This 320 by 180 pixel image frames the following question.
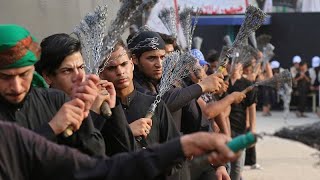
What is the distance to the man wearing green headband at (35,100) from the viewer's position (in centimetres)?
305

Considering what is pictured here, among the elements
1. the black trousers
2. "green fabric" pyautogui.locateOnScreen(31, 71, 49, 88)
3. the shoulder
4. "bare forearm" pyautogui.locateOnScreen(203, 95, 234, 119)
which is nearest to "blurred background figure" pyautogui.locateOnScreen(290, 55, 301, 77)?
the black trousers

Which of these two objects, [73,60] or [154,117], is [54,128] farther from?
[154,117]

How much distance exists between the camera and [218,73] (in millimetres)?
5852

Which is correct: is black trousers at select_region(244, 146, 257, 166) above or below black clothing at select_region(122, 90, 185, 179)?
below

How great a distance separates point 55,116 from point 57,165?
434mm

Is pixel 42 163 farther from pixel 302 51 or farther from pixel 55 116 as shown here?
pixel 302 51

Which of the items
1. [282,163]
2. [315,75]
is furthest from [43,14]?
[315,75]

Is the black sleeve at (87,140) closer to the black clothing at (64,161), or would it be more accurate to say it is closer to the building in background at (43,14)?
the black clothing at (64,161)

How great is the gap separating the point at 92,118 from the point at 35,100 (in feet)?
1.21

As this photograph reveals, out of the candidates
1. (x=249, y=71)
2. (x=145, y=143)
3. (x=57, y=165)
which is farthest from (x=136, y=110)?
(x=249, y=71)

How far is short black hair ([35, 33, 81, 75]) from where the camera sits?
404 cm

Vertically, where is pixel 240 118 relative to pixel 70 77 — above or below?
below

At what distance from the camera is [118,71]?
4.34 meters

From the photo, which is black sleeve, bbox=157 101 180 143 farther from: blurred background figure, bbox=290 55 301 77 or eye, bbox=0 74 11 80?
blurred background figure, bbox=290 55 301 77
